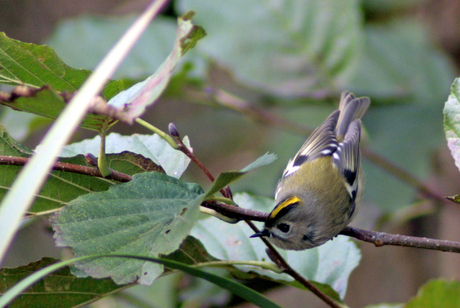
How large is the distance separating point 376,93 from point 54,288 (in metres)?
3.11

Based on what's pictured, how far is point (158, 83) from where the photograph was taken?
893mm

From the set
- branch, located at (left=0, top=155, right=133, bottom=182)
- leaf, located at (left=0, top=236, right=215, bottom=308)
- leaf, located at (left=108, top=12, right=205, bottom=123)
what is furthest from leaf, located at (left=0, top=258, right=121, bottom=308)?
leaf, located at (left=108, top=12, right=205, bottom=123)

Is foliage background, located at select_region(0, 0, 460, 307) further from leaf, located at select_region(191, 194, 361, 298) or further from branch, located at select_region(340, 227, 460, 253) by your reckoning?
branch, located at select_region(340, 227, 460, 253)

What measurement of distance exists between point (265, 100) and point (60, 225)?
2.84m

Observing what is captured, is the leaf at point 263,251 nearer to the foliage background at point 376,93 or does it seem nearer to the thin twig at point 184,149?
the thin twig at point 184,149

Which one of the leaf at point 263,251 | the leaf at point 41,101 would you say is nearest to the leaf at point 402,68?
the leaf at point 263,251

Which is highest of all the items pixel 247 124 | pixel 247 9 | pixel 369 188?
pixel 247 9

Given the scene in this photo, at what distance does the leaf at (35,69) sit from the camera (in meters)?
1.04

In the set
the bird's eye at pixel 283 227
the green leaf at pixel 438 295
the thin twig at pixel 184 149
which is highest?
the thin twig at pixel 184 149

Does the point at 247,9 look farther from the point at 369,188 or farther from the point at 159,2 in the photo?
the point at 159,2

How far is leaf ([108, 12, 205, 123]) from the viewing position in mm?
866

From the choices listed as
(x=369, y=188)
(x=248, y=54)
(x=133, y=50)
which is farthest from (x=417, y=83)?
(x=133, y=50)

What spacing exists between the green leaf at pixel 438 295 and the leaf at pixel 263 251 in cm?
44

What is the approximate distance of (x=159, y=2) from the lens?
80 cm
